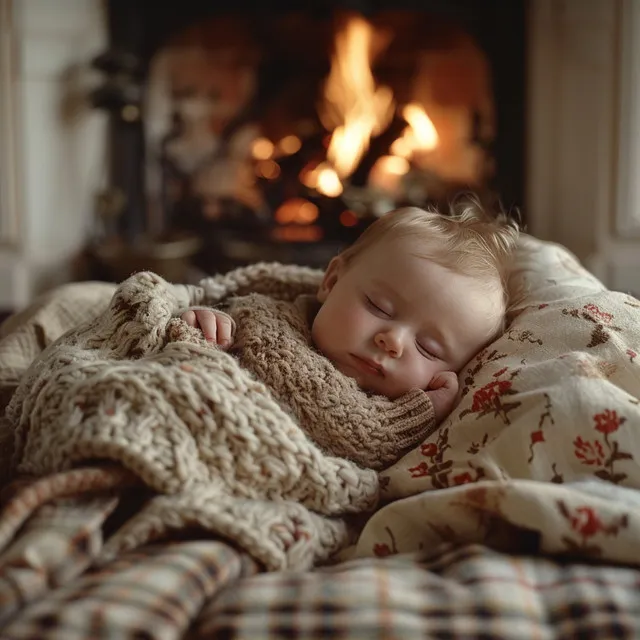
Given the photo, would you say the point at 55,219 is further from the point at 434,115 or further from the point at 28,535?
the point at 28,535

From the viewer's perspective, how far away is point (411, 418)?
756 mm

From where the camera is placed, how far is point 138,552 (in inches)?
21.5

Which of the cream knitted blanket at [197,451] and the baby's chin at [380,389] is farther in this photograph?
the baby's chin at [380,389]

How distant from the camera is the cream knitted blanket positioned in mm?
569

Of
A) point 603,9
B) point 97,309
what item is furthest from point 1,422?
point 603,9

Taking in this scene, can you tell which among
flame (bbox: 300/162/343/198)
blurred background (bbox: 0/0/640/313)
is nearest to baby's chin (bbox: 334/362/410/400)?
blurred background (bbox: 0/0/640/313)

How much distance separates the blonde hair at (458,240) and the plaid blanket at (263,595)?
1.18 ft

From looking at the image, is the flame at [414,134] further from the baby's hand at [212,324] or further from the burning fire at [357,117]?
the baby's hand at [212,324]

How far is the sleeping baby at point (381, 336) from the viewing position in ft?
2.38

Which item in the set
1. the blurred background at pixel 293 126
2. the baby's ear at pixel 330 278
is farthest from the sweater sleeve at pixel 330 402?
the blurred background at pixel 293 126

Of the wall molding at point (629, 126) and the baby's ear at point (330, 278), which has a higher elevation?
the wall molding at point (629, 126)

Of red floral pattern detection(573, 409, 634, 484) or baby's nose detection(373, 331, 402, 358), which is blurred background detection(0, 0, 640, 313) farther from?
red floral pattern detection(573, 409, 634, 484)

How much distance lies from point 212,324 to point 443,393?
0.25 meters

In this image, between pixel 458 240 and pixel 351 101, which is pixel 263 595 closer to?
pixel 458 240
